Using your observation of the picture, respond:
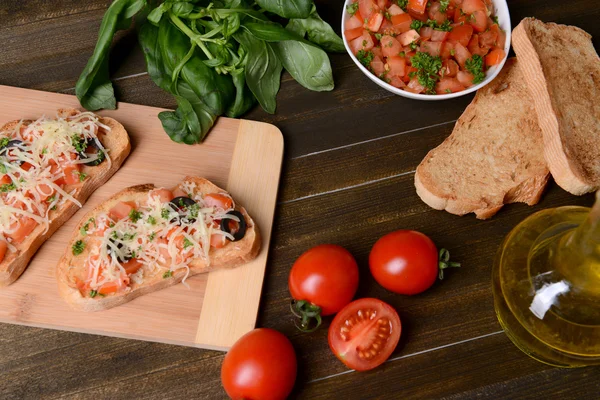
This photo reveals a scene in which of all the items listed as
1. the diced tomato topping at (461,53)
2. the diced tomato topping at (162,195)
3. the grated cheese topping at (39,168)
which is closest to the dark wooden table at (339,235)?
the diced tomato topping at (461,53)

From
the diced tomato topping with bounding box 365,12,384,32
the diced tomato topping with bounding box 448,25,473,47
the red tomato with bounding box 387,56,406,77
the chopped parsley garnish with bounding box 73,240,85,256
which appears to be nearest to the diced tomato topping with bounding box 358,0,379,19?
the diced tomato topping with bounding box 365,12,384,32

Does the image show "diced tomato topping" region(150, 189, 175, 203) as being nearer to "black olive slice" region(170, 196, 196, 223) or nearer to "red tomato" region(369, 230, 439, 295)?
"black olive slice" region(170, 196, 196, 223)

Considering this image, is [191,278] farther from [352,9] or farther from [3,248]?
[352,9]

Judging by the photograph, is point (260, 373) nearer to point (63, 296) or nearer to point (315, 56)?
point (63, 296)

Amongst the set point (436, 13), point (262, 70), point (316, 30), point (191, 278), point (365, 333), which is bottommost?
point (191, 278)

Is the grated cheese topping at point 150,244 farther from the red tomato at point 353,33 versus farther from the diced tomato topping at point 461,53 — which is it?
the diced tomato topping at point 461,53

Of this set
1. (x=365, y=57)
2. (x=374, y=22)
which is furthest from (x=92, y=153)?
(x=374, y=22)
